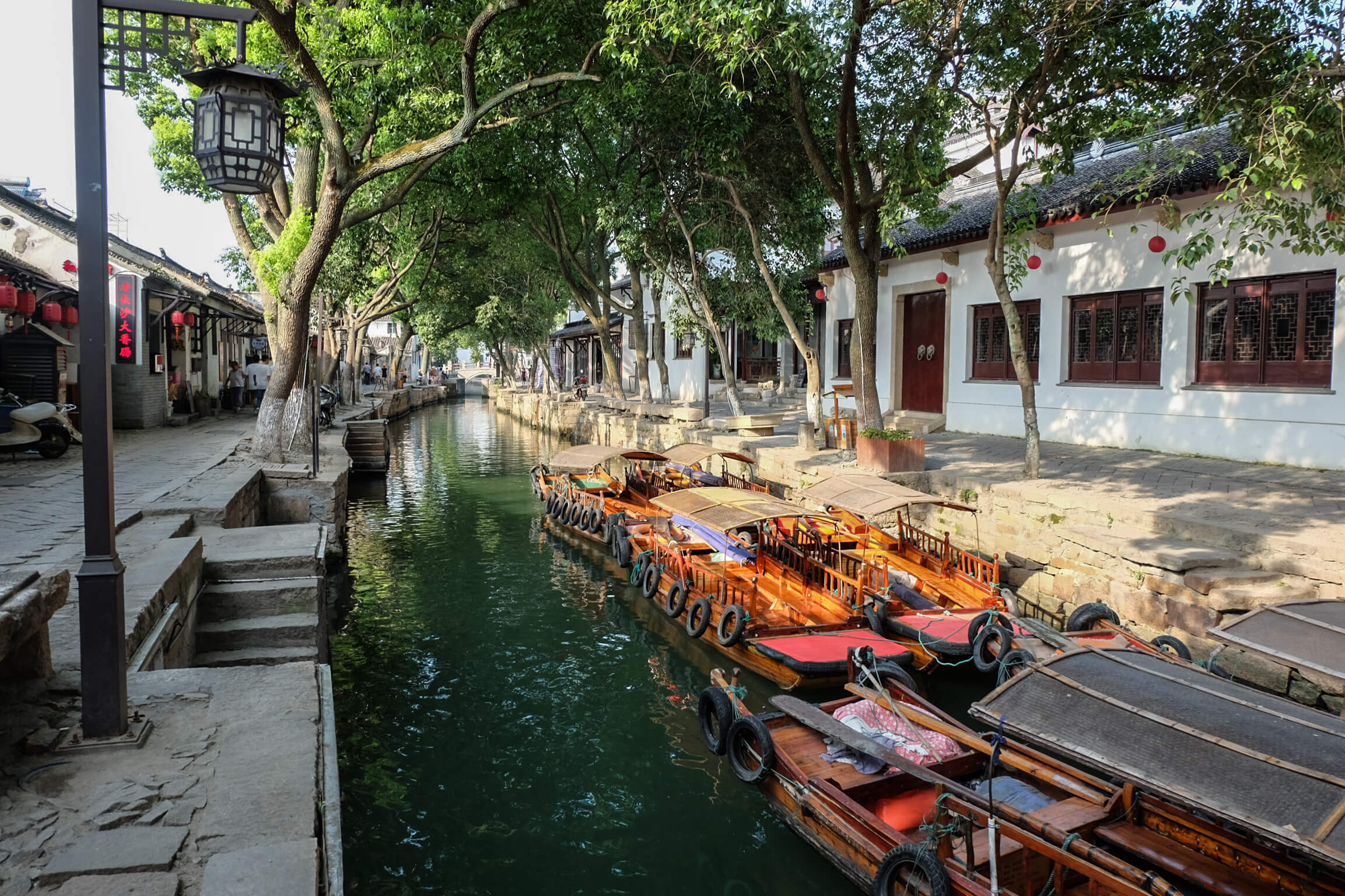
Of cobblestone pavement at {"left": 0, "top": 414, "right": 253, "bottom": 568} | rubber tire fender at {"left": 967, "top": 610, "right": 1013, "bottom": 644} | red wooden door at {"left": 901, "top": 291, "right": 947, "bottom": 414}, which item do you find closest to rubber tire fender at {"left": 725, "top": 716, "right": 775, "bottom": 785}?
rubber tire fender at {"left": 967, "top": 610, "right": 1013, "bottom": 644}

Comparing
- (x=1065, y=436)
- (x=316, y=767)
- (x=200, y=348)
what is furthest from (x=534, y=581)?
(x=200, y=348)

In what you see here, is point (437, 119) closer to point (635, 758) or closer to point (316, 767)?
point (635, 758)

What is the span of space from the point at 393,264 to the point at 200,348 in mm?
5590

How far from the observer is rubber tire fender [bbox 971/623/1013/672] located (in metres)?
7.36

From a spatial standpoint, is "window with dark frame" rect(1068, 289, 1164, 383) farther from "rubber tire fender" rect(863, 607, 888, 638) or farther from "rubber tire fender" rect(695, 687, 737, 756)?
"rubber tire fender" rect(695, 687, 737, 756)

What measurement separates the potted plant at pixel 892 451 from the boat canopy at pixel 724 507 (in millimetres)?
2604

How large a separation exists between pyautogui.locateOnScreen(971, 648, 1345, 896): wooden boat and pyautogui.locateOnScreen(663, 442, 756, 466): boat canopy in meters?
8.99

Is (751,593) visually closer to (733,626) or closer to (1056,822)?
(733,626)

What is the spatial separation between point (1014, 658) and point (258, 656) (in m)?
5.66

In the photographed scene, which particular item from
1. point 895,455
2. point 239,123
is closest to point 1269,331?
point 895,455

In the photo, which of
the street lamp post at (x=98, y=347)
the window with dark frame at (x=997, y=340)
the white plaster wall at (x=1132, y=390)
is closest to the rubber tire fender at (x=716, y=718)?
the street lamp post at (x=98, y=347)

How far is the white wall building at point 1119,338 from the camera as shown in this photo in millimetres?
11188

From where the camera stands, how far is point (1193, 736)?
378 centimetres

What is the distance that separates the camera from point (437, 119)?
38.0ft
